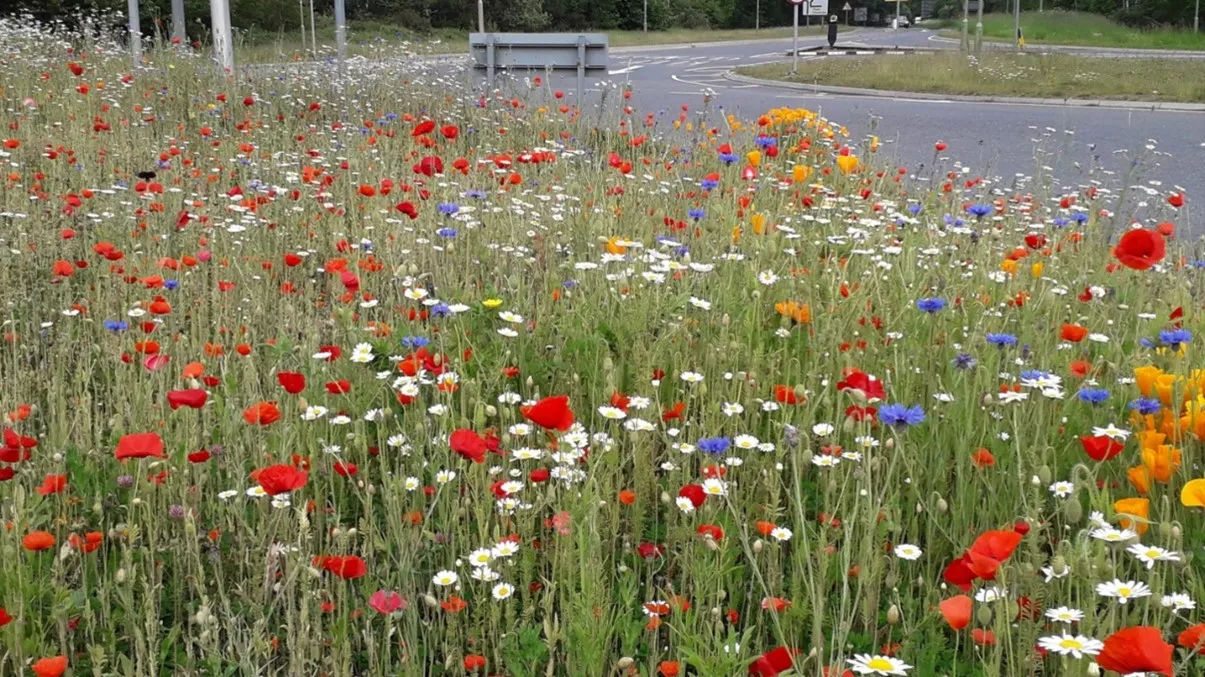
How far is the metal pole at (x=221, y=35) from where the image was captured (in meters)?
9.95

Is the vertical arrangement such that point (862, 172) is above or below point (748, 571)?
above

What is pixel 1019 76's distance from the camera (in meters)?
18.7

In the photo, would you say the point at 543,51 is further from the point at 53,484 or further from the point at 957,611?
the point at 957,611

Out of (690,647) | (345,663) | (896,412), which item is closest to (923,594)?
(896,412)

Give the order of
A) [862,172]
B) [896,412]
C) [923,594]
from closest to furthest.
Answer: [896,412]
[923,594]
[862,172]

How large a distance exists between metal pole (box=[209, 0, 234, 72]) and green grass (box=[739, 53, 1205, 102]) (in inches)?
334

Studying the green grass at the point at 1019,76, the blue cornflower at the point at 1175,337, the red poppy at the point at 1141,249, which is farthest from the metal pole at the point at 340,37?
the red poppy at the point at 1141,249

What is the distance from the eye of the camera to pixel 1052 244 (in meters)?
4.29

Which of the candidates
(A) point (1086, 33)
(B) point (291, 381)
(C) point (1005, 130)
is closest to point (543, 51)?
(C) point (1005, 130)

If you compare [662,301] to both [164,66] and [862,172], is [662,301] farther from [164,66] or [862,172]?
[164,66]

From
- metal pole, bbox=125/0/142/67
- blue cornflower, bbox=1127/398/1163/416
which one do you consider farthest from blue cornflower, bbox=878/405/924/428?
metal pole, bbox=125/0/142/67

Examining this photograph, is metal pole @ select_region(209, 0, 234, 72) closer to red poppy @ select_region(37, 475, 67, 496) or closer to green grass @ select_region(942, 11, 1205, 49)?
red poppy @ select_region(37, 475, 67, 496)

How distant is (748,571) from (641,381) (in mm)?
593

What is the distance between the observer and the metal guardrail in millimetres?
8867
